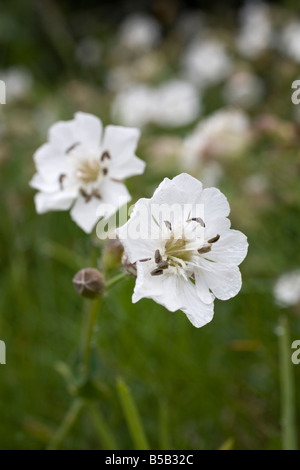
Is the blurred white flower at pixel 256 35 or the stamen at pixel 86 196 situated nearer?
the stamen at pixel 86 196

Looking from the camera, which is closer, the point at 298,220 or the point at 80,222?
the point at 80,222

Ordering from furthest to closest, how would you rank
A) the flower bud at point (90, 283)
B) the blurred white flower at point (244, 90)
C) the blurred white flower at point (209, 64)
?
the blurred white flower at point (209, 64)
the blurred white flower at point (244, 90)
the flower bud at point (90, 283)

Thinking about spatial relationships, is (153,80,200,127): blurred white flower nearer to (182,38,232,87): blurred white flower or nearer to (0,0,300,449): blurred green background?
(182,38,232,87): blurred white flower

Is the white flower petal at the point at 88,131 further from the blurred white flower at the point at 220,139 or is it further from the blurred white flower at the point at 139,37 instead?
the blurred white flower at the point at 139,37

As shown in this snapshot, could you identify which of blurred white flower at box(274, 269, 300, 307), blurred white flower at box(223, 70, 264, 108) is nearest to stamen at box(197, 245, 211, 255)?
→ blurred white flower at box(274, 269, 300, 307)

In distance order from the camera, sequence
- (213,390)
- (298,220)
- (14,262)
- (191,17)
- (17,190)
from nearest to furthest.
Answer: (213,390) < (298,220) < (14,262) < (17,190) < (191,17)

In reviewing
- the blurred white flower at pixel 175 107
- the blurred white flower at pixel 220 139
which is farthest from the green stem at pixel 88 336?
the blurred white flower at pixel 175 107

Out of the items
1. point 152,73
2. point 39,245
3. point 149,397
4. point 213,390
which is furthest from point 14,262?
point 152,73

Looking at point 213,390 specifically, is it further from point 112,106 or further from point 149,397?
point 112,106
